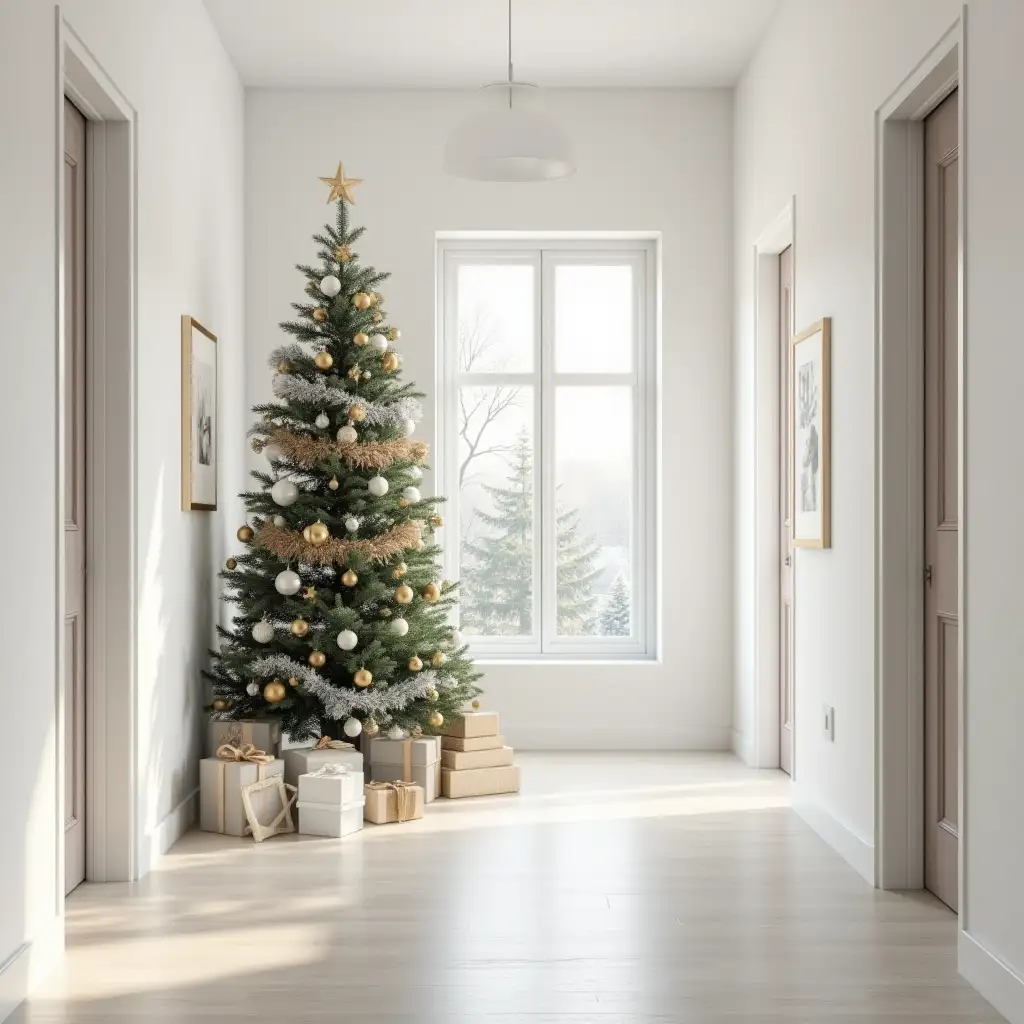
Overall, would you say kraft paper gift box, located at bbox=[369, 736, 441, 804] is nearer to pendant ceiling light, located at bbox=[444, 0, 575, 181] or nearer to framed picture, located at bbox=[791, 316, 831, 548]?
framed picture, located at bbox=[791, 316, 831, 548]

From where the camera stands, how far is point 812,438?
4719mm

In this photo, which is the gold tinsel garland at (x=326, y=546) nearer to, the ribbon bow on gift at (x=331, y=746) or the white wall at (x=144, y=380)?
the white wall at (x=144, y=380)

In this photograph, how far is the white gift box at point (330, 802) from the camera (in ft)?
14.9

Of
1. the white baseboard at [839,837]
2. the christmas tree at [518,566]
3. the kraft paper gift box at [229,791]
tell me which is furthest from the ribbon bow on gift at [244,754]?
the christmas tree at [518,566]

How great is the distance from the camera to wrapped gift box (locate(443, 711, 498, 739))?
5223mm

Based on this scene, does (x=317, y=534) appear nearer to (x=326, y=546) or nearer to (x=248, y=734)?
(x=326, y=546)

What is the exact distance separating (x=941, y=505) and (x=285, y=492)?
7.97 feet

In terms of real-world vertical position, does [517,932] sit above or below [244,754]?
below

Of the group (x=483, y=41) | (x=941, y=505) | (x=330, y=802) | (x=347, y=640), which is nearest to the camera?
(x=941, y=505)

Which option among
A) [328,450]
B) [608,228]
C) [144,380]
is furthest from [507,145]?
[608,228]

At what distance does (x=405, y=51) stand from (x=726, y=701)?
11.3ft

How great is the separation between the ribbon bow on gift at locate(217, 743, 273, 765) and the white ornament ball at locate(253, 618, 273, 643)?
0.43 meters
